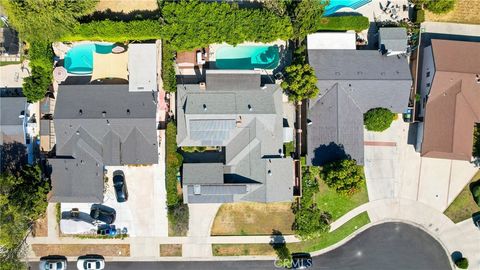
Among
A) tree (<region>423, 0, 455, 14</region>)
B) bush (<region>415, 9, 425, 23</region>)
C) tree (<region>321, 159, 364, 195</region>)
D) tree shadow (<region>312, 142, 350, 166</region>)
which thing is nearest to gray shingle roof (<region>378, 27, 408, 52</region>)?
bush (<region>415, 9, 425, 23</region>)

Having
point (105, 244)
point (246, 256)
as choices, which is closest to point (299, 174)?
point (246, 256)

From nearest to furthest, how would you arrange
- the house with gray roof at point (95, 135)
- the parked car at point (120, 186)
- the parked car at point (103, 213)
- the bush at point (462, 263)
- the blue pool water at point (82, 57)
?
the house with gray roof at point (95, 135)
the parked car at point (103, 213)
the parked car at point (120, 186)
the bush at point (462, 263)
the blue pool water at point (82, 57)

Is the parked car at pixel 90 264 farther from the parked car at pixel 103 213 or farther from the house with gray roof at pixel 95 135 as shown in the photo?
the house with gray roof at pixel 95 135

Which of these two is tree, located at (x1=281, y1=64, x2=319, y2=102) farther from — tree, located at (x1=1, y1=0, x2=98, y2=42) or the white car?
the white car

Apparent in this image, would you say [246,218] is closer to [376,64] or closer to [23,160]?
[376,64]

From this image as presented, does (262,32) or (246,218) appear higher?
(262,32)

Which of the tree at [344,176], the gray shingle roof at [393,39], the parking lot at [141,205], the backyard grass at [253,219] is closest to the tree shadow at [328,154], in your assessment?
the tree at [344,176]
